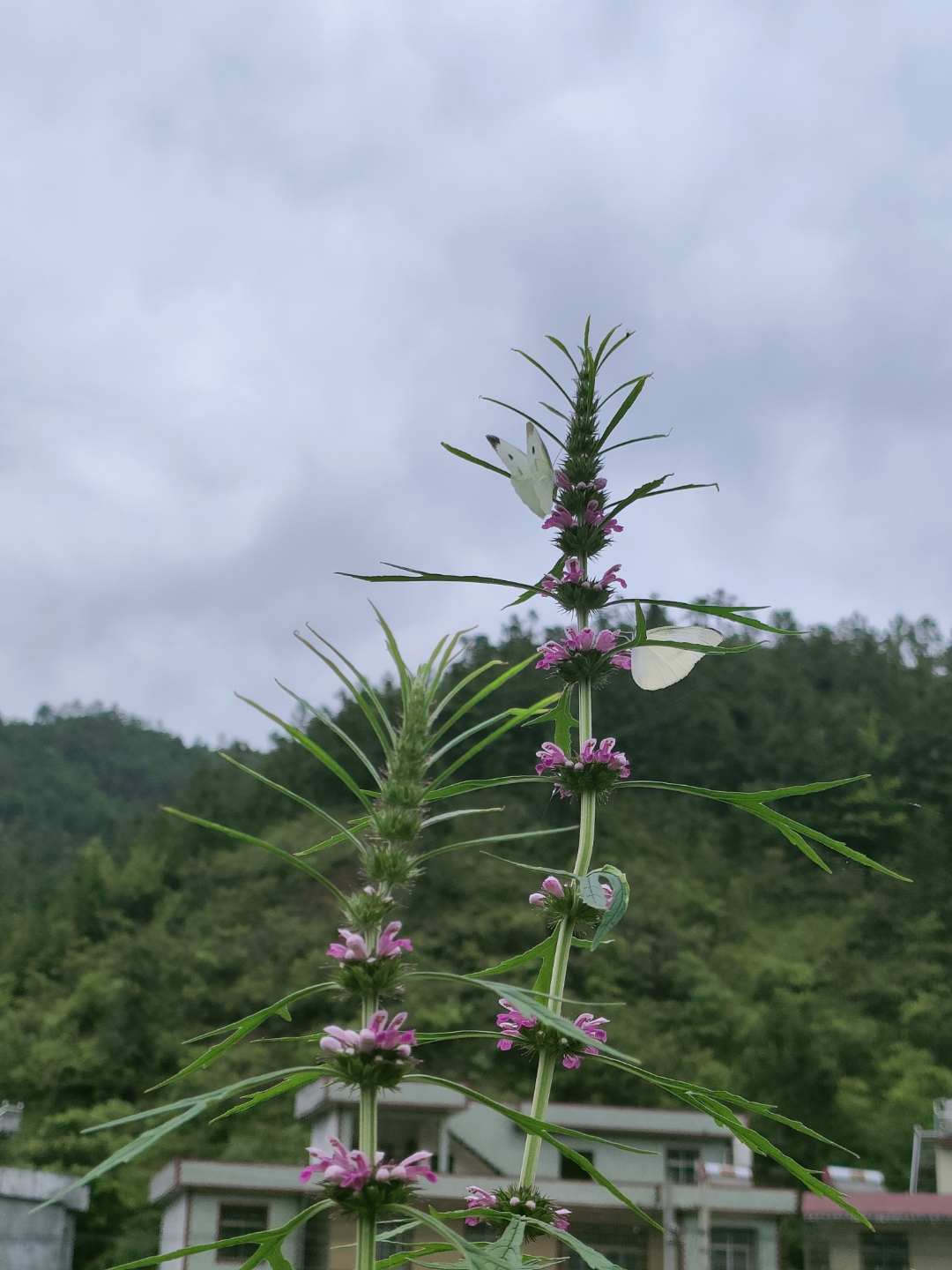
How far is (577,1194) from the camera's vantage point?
15883 millimetres

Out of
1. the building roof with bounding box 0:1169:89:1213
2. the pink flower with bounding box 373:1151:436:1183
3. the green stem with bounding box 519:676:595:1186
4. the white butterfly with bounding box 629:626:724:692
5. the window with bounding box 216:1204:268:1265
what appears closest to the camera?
the pink flower with bounding box 373:1151:436:1183

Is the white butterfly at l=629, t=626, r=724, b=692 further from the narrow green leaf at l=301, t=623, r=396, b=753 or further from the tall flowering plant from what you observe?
the narrow green leaf at l=301, t=623, r=396, b=753

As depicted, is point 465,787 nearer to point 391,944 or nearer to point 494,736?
point 494,736

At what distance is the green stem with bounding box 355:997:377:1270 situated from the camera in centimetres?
133

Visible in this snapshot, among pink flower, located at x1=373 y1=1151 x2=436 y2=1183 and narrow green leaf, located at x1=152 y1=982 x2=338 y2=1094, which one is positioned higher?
narrow green leaf, located at x1=152 y1=982 x2=338 y2=1094

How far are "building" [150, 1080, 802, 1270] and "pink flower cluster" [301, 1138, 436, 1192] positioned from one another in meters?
14.5

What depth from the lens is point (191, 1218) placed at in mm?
16141

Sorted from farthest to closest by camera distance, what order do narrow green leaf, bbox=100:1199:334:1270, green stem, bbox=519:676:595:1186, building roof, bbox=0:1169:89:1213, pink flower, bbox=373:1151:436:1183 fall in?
building roof, bbox=0:1169:89:1213 → green stem, bbox=519:676:595:1186 → pink flower, bbox=373:1151:436:1183 → narrow green leaf, bbox=100:1199:334:1270

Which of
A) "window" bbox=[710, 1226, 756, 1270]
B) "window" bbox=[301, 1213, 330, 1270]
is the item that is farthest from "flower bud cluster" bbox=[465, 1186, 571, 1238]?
"window" bbox=[710, 1226, 756, 1270]

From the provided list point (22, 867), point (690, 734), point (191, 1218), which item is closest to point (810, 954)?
point (690, 734)

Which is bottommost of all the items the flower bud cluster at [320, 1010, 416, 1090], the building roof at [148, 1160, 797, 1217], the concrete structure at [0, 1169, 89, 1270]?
the concrete structure at [0, 1169, 89, 1270]

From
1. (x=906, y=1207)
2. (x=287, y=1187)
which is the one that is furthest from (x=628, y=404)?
(x=287, y=1187)

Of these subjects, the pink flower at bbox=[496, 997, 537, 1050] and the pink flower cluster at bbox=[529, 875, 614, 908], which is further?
the pink flower cluster at bbox=[529, 875, 614, 908]

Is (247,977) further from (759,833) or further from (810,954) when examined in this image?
(759,833)
